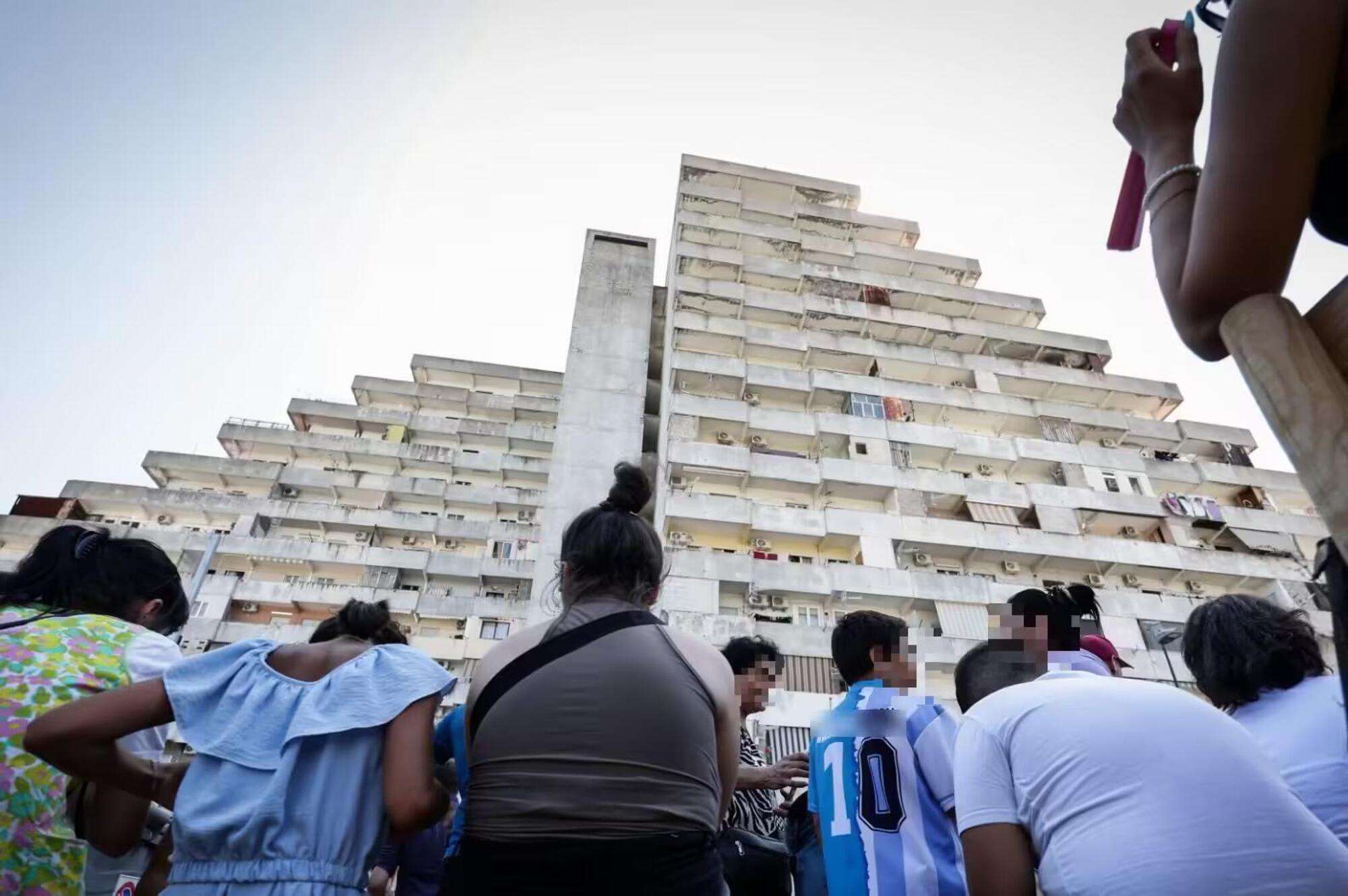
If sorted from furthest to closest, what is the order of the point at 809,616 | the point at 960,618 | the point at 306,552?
1. the point at 306,552
2. the point at 809,616
3. the point at 960,618

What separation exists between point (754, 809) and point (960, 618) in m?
17.9

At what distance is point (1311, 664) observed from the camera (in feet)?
7.73

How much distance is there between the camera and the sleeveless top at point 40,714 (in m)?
1.98

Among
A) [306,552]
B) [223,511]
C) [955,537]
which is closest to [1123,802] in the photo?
[955,537]

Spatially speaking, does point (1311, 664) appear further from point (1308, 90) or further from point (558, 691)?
point (558, 691)

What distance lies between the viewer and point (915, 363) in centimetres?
2667

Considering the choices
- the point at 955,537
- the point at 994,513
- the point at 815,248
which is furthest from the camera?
the point at 815,248

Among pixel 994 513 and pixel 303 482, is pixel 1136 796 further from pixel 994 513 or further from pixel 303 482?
pixel 303 482

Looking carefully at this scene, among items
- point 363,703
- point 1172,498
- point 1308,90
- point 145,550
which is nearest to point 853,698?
point 363,703

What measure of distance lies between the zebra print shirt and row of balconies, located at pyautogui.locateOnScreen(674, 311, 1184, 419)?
73.1ft

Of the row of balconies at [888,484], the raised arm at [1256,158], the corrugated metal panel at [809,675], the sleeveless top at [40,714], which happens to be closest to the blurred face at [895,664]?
the raised arm at [1256,158]

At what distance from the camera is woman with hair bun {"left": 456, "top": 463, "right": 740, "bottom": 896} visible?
1.68 metres

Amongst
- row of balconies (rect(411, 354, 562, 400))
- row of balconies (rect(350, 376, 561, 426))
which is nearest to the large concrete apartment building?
row of balconies (rect(350, 376, 561, 426))

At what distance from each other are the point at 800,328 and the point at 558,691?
90.1ft
